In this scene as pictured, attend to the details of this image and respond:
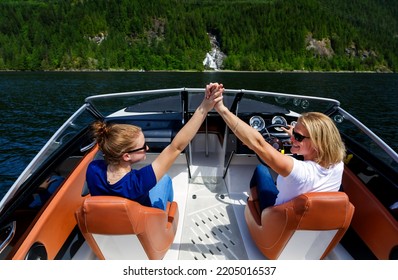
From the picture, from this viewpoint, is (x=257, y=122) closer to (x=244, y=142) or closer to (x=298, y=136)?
(x=298, y=136)

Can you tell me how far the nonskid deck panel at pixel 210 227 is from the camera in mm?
2996

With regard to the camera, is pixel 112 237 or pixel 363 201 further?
pixel 363 201

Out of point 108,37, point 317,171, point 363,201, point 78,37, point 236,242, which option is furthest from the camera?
point 108,37

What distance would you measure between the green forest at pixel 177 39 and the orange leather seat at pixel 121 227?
96338mm

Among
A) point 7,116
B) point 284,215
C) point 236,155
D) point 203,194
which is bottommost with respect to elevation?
point 7,116

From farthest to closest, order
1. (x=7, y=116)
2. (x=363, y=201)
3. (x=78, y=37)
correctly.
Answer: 1. (x=78, y=37)
2. (x=7, y=116)
3. (x=363, y=201)

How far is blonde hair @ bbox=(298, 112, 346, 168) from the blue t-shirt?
45.6 inches

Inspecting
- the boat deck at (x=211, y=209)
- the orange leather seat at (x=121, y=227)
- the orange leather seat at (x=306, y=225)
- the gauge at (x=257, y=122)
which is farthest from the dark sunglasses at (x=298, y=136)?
the gauge at (x=257, y=122)

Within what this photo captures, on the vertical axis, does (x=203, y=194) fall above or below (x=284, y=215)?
below

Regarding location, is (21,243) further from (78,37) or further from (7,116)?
(78,37)

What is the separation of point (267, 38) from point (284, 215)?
13205cm

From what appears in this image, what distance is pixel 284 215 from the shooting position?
2.07 metres

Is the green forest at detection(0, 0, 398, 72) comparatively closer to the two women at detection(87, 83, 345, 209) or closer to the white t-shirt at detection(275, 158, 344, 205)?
the two women at detection(87, 83, 345, 209)
